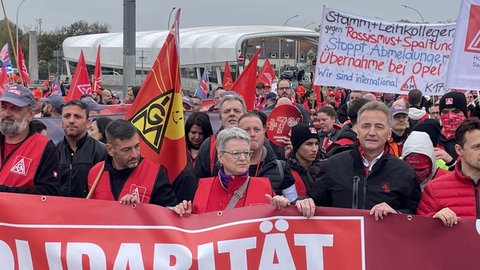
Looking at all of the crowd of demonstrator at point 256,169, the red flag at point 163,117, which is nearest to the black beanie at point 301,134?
the crowd of demonstrator at point 256,169

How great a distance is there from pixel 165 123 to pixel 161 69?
1.53 feet

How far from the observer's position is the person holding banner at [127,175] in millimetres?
4539

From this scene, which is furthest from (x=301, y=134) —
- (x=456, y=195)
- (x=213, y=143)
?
(x=456, y=195)

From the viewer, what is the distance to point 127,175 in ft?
15.0

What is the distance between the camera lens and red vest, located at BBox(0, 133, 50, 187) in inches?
180

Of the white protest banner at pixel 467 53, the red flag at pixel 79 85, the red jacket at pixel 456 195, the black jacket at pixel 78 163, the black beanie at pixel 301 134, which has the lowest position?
the red flag at pixel 79 85

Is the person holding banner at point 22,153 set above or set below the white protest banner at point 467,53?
below

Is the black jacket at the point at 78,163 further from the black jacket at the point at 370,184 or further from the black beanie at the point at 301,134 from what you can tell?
the black jacket at the point at 370,184

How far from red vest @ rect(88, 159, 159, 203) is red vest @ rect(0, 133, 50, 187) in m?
0.43

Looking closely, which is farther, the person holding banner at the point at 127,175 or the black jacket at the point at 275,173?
the black jacket at the point at 275,173

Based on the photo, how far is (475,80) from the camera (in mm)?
5672

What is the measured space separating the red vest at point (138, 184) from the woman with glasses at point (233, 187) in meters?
0.40

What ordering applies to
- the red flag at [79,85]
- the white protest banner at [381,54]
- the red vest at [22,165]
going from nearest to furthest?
1. the red vest at [22,165]
2. the white protest banner at [381,54]
3. the red flag at [79,85]

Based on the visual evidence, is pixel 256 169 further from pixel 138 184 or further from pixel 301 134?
pixel 138 184
